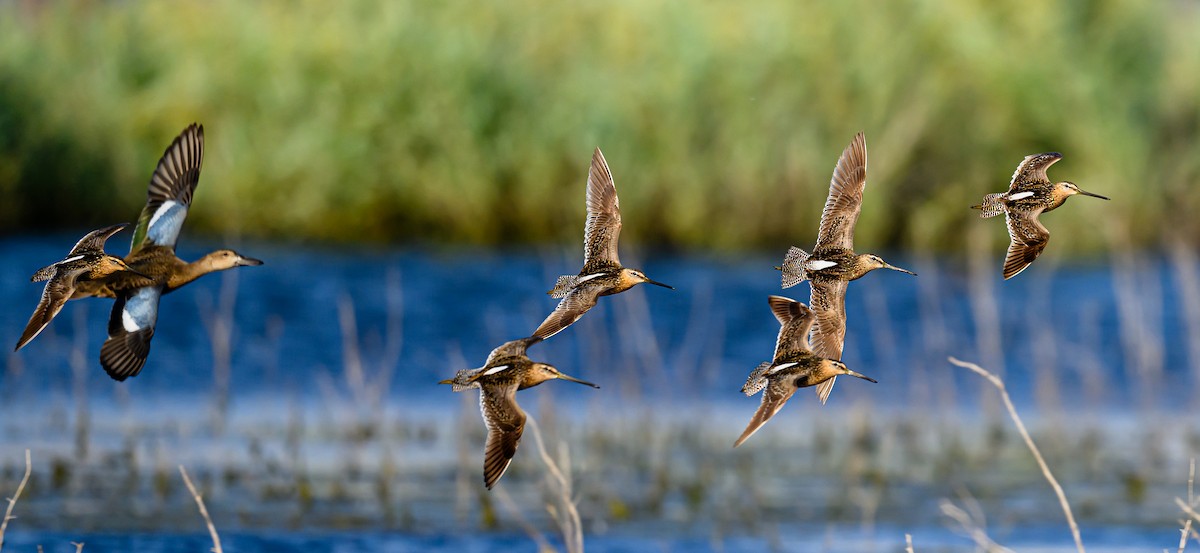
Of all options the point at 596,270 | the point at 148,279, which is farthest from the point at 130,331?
the point at 596,270

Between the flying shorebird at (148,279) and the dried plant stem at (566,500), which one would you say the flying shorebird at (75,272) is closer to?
the flying shorebird at (148,279)

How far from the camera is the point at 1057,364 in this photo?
2345cm

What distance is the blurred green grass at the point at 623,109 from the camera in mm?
24109

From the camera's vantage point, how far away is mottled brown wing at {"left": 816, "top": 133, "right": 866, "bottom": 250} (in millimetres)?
3162

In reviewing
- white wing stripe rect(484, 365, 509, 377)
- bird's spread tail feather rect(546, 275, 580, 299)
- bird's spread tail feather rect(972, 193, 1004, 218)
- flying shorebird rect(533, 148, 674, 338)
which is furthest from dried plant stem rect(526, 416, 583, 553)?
bird's spread tail feather rect(972, 193, 1004, 218)

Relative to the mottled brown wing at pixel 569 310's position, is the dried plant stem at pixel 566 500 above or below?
above

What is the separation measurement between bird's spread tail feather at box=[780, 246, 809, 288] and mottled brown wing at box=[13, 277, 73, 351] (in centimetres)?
137

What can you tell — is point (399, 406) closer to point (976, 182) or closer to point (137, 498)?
point (137, 498)

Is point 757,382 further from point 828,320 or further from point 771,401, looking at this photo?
point 828,320

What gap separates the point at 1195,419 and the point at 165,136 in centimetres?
1499

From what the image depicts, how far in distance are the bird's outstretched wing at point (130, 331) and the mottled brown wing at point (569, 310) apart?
3.31 feet

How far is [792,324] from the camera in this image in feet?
10.7

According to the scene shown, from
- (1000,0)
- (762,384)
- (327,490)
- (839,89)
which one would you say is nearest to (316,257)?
(839,89)

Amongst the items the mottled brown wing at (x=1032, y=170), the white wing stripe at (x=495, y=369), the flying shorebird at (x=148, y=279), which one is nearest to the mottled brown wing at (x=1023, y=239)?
the mottled brown wing at (x=1032, y=170)
